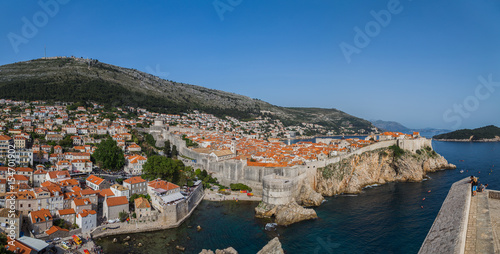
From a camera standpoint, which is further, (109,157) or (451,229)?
(109,157)

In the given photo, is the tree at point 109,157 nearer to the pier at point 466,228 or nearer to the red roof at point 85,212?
the red roof at point 85,212

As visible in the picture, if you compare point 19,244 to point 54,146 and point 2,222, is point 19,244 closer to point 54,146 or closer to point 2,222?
point 2,222

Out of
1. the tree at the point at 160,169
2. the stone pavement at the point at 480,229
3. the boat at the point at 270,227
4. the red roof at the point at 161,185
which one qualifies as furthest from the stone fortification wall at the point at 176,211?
the stone pavement at the point at 480,229

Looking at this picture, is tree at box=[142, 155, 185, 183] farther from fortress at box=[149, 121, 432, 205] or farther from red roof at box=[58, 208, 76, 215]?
red roof at box=[58, 208, 76, 215]

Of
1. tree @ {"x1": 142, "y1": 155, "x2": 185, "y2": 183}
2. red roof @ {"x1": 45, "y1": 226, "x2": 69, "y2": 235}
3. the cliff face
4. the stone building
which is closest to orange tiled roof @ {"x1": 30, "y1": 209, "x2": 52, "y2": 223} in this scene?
red roof @ {"x1": 45, "y1": 226, "x2": 69, "y2": 235}

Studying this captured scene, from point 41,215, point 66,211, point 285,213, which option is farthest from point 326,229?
point 41,215

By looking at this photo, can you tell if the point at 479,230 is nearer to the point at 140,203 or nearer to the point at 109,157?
the point at 140,203
